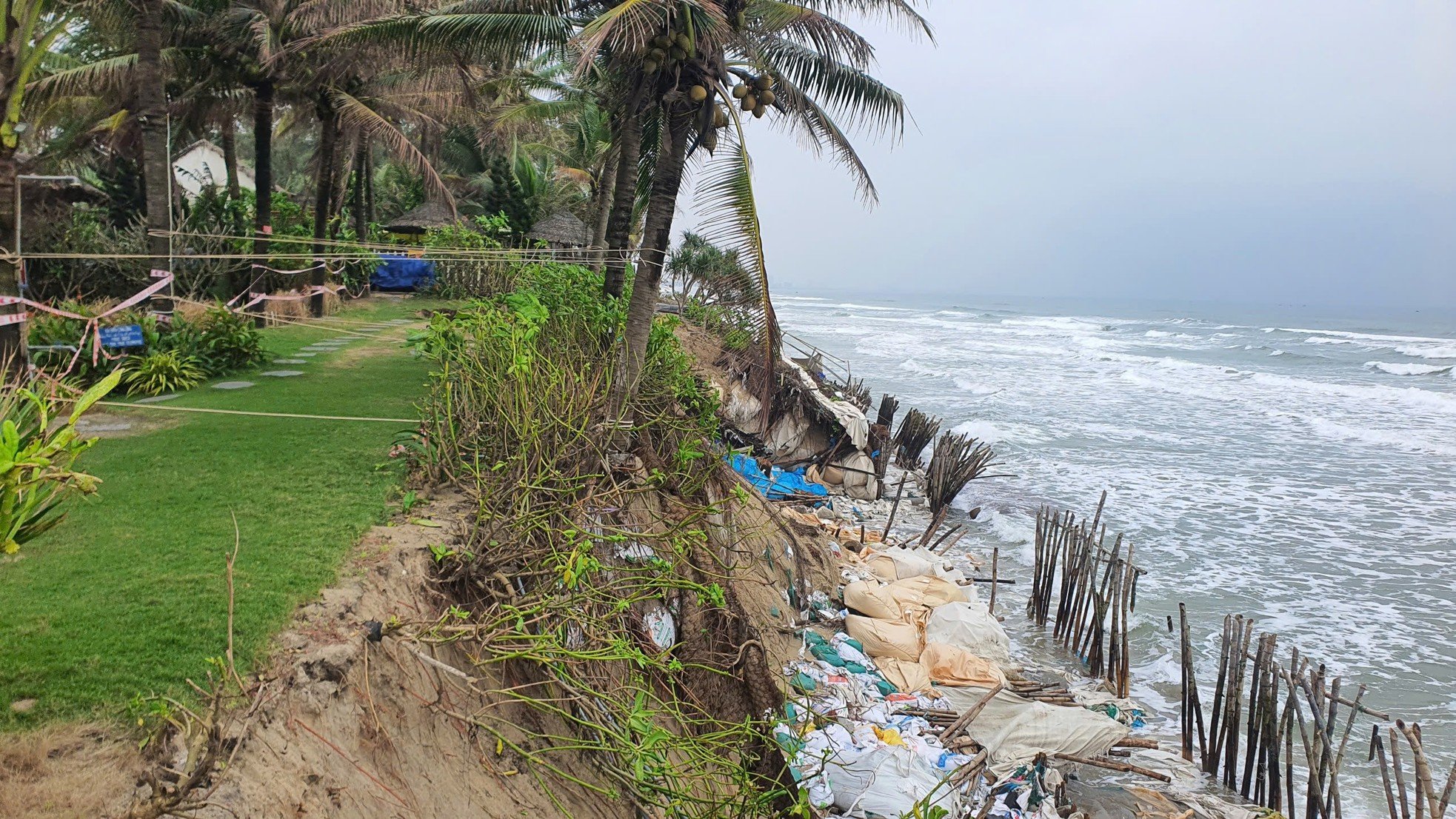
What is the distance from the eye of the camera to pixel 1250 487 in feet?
50.4

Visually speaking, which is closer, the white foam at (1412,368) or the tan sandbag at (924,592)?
the tan sandbag at (924,592)

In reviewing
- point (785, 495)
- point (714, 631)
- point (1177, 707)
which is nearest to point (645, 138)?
point (785, 495)

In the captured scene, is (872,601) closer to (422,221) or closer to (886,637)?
(886,637)

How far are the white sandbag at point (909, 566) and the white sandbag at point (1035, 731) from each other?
8.58 feet

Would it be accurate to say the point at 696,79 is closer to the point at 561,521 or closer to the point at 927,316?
the point at 561,521

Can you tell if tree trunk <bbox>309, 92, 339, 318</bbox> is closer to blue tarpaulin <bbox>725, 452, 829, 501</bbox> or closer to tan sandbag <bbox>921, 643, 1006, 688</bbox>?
blue tarpaulin <bbox>725, 452, 829, 501</bbox>

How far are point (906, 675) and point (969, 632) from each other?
0.86 meters

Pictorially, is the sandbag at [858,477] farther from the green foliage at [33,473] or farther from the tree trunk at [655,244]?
the green foliage at [33,473]

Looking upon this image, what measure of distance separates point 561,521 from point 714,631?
1.28 metres

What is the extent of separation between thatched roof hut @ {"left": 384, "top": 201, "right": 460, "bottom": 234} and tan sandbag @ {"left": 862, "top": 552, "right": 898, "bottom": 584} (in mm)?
14002

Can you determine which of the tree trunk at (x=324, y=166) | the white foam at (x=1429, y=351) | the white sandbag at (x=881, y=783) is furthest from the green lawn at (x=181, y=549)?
the white foam at (x=1429, y=351)

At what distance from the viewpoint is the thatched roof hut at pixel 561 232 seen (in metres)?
20.9

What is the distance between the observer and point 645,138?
354 inches

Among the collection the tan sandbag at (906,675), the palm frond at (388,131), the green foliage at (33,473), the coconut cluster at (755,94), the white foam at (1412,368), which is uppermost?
the palm frond at (388,131)
